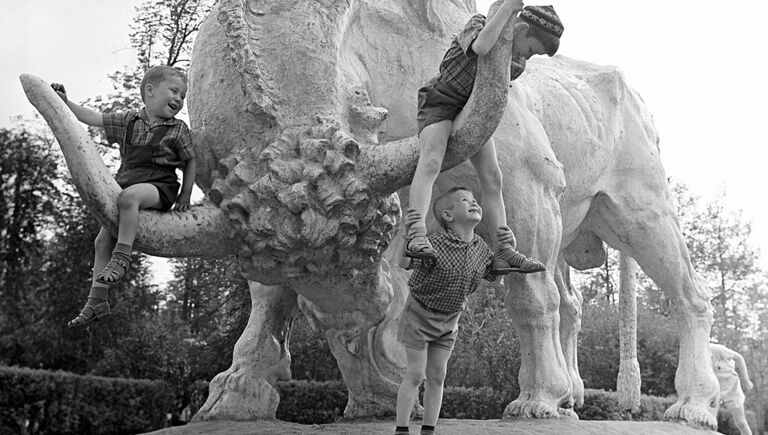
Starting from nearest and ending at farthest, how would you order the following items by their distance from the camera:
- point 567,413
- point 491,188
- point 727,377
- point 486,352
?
point 491,188
point 567,413
point 727,377
point 486,352

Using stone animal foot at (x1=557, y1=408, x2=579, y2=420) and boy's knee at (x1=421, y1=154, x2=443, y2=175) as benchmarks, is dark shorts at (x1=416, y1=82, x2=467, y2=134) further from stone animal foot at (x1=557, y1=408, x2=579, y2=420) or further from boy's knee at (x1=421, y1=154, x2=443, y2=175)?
stone animal foot at (x1=557, y1=408, x2=579, y2=420)

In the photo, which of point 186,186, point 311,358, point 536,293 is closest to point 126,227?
point 186,186

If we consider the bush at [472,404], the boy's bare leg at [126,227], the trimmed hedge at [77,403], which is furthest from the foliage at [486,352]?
the boy's bare leg at [126,227]

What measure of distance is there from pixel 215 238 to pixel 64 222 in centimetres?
1297

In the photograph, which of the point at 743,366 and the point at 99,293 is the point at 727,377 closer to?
the point at 743,366

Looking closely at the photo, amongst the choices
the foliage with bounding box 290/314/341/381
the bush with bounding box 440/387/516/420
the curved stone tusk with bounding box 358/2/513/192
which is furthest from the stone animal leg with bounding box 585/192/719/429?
the foliage with bounding box 290/314/341/381

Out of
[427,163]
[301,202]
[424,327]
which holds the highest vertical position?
[427,163]

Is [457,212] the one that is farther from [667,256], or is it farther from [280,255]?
[667,256]

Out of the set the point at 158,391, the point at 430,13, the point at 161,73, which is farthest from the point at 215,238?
the point at 158,391

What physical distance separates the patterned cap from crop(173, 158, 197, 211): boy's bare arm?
1970 millimetres

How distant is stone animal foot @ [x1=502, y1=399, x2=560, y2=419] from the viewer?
626 cm

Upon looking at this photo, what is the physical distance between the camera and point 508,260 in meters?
4.49

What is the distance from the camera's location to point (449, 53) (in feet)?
14.9

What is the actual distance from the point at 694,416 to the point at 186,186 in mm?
5183
